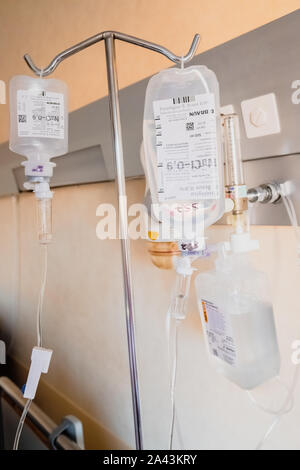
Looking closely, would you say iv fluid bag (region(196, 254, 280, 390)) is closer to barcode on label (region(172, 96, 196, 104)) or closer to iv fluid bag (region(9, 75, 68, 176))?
barcode on label (region(172, 96, 196, 104))

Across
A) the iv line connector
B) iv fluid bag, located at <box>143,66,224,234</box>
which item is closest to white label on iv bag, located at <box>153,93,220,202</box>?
iv fluid bag, located at <box>143,66,224,234</box>

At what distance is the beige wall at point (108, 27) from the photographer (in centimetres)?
76

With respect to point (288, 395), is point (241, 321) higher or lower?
higher

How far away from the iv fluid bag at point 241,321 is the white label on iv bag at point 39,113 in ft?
1.40

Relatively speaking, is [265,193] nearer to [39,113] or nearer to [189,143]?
[189,143]

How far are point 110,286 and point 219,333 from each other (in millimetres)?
629

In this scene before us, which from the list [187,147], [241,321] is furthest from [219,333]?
[187,147]

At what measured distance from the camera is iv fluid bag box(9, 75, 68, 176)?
2.07ft

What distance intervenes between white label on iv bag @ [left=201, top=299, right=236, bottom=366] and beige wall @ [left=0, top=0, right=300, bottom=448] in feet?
0.56

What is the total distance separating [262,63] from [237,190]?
26cm

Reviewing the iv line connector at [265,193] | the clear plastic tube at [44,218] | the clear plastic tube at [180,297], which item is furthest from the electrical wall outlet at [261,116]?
the clear plastic tube at [44,218]

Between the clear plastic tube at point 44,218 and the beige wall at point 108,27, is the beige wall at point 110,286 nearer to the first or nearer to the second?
the beige wall at point 108,27

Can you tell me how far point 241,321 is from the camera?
65cm
